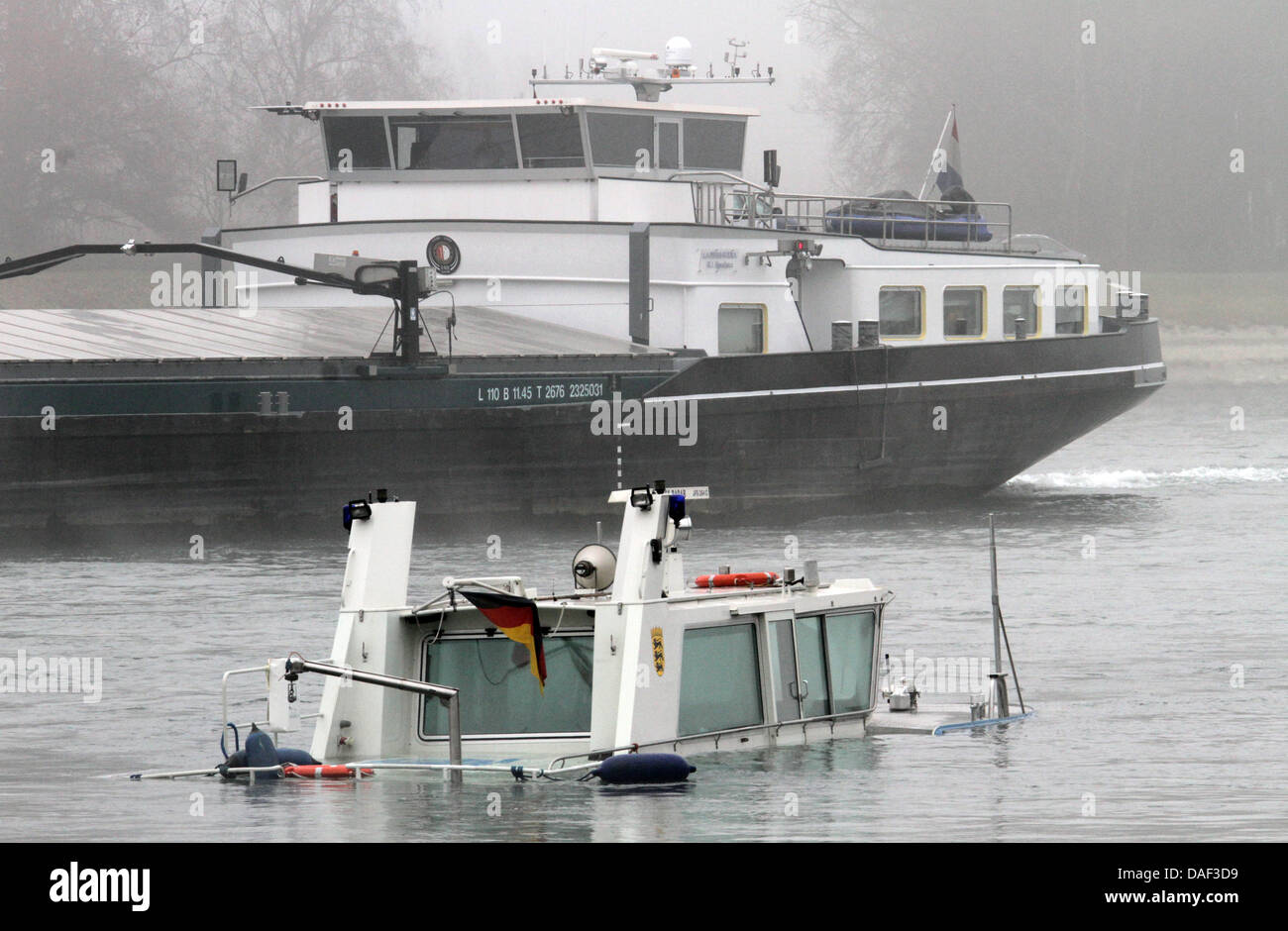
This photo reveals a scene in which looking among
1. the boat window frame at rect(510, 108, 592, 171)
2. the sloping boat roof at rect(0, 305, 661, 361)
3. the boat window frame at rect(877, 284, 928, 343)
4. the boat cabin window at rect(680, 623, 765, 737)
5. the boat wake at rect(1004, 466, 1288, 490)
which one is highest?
the boat window frame at rect(510, 108, 592, 171)

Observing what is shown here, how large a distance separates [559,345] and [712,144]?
7.50 metres

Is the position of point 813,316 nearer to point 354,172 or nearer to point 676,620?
point 354,172

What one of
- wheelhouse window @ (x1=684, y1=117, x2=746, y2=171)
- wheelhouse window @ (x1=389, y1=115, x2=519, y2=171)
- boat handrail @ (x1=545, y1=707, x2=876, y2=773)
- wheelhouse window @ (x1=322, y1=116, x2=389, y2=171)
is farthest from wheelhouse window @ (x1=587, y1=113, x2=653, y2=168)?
boat handrail @ (x1=545, y1=707, x2=876, y2=773)

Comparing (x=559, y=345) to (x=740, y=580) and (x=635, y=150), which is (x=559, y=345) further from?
(x=740, y=580)

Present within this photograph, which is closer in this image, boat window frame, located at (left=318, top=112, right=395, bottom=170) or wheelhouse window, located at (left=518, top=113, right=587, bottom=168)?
wheelhouse window, located at (left=518, top=113, right=587, bottom=168)

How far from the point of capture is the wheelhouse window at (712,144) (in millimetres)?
43344

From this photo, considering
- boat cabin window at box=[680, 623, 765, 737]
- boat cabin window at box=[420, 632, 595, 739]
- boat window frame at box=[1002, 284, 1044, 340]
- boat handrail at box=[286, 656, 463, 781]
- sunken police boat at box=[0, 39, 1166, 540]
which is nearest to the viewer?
boat handrail at box=[286, 656, 463, 781]

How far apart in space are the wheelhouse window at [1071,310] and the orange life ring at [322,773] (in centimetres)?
3251

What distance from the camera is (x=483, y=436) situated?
36469 millimetres

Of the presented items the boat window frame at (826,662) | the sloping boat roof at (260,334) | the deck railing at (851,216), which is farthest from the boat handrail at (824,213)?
the boat window frame at (826,662)

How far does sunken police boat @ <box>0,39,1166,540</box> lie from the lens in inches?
1353

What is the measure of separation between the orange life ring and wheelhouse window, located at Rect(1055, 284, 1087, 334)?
107 ft

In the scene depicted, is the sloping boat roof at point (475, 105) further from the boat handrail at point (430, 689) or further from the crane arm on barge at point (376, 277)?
the boat handrail at point (430, 689)

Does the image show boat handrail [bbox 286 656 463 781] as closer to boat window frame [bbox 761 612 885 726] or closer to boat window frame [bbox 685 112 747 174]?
boat window frame [bbox 761 612 885 726]
